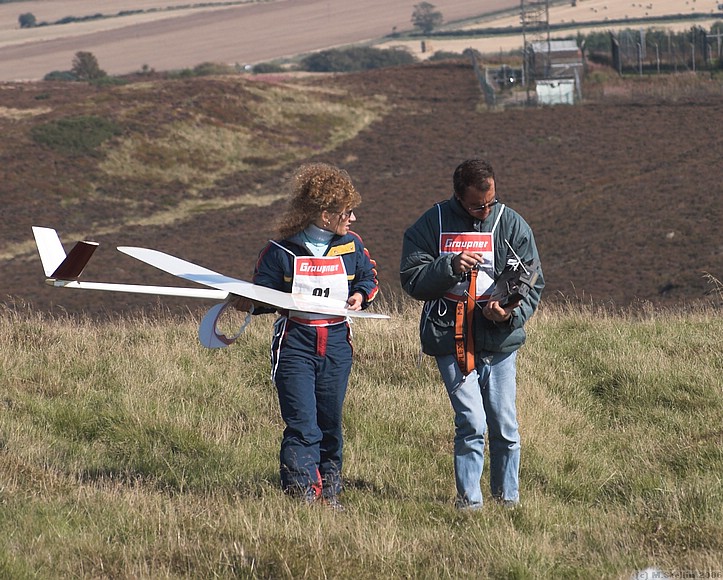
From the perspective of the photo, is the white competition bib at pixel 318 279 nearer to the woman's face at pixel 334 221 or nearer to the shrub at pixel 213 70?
the woman's face at pixel 334 221

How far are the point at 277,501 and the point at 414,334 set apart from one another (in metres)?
3.74

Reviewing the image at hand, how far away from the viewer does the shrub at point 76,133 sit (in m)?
42.2

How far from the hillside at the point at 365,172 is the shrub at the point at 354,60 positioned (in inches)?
1568

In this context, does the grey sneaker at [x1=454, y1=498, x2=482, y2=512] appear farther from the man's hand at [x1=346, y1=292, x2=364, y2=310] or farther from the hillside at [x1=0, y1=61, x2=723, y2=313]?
the hillside at [x1=0, y1=61, x2=723, y2=313]

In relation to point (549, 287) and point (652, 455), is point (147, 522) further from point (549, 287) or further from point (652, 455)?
point (549, 287)

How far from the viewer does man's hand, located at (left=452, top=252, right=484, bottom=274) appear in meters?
4.69

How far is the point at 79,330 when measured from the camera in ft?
30.3

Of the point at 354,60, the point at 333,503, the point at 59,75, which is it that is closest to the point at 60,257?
the point at 333,503

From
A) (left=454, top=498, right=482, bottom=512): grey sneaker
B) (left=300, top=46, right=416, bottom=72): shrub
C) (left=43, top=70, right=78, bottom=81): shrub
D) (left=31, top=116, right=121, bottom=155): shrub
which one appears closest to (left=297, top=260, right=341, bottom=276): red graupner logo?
(left=454, top=498, right=482, bottom=512): grey sneaker

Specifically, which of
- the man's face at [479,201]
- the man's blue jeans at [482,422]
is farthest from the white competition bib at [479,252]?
the man's blue jeans at [482,422]

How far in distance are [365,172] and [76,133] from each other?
12770 mm

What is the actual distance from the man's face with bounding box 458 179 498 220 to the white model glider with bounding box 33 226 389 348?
0.67 metres

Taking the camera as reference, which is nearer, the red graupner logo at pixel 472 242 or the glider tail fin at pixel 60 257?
the red graupner logo at pixel 472 242

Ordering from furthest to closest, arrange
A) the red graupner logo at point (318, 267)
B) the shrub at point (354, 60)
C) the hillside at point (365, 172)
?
the shrub at point (354, 60) < the hillside at point (365, 172) < the red graupner logo at point (318, 267)
